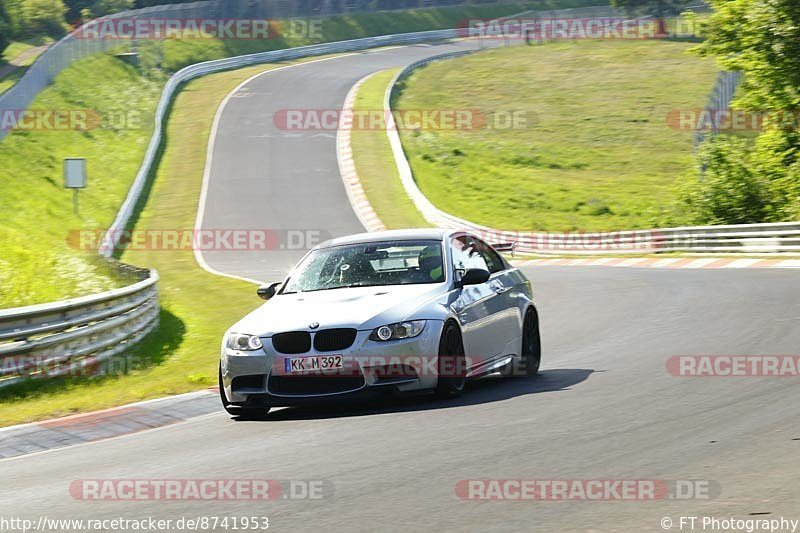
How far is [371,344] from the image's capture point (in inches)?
375

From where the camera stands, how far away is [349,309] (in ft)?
32.1

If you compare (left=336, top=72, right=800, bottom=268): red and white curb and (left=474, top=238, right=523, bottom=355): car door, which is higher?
(left=474, top=238, right=523, bottom=355): car door

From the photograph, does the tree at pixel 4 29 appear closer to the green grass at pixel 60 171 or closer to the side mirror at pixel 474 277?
the green grass at pixel 60 171

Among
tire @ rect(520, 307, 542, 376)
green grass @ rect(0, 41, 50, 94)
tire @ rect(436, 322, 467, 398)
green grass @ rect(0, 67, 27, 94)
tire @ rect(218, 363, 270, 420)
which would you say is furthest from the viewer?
green grass @ rect(0, 41, 50, 94)

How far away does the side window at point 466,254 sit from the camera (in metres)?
11.0

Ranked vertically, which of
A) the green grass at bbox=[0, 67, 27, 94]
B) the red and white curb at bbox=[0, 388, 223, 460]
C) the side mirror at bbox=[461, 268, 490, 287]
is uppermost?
the side mirror at bbox=[461, 268, 490, 287]

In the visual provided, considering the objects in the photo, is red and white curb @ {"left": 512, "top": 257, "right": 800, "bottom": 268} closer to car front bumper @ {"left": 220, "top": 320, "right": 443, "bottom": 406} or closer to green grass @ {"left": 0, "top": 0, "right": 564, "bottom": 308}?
green grass @ {"left": 0, "top": 0, "right": 564, "bottom": 308}

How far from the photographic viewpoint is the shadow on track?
9.74 m

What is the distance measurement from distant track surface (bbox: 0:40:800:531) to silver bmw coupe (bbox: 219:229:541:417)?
0.89 ft

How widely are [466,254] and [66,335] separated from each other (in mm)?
5477

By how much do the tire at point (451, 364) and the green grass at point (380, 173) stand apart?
26298 millimetres

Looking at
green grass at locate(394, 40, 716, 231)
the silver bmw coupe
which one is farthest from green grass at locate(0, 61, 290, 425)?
green grass at locate(394, 40, 716, 231)

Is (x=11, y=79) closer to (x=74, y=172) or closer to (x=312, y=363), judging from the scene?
(x=74, y=172)

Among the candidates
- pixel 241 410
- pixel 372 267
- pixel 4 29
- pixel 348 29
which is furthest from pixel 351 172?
pixel 348 29
